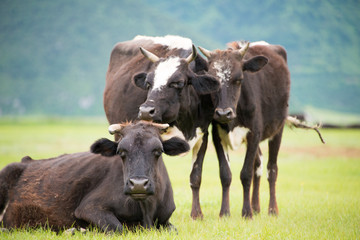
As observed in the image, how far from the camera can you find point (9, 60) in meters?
140

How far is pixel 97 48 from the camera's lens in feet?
502

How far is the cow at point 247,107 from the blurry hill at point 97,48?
9793 centimetres

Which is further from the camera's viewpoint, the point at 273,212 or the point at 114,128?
the point at 273,212

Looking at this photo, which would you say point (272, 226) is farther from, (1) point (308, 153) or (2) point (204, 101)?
(1) point (308, 153)

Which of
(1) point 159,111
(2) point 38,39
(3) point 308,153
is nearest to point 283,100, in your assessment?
(1) point 159,111

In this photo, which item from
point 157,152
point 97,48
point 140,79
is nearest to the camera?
point 157,152

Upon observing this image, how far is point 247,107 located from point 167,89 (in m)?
1.89

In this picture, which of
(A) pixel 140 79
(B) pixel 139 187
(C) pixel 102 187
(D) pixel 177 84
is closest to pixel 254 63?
(D) pixel 177 84

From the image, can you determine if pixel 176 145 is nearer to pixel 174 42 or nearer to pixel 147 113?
pixel 147 113

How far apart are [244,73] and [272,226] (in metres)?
3.40

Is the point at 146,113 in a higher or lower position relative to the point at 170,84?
lower

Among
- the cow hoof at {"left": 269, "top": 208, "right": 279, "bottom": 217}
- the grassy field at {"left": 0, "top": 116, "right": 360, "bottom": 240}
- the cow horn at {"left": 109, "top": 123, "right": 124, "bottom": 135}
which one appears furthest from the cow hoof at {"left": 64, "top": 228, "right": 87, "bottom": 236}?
the cow hoof at {"left": 269, "top": 208, "right": 279, "bottom": 217}

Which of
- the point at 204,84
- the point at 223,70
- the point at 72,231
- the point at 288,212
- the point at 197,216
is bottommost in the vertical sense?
the point at 288,212

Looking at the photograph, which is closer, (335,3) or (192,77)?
(192,77)
